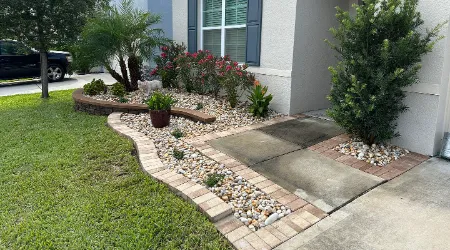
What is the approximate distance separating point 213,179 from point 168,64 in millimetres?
4861

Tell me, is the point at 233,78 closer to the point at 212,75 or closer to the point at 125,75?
the point at 212,75

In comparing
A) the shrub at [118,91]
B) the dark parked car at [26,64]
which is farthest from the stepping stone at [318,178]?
the dark parked car at [26,64]

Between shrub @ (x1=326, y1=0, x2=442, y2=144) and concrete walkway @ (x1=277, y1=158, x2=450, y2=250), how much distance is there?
883mm

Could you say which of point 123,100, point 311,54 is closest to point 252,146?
point 311,54

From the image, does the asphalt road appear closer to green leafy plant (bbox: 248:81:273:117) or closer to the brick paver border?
green leafy plant (bbox: 248:81:273:117)

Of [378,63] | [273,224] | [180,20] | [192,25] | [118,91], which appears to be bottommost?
[273,224]

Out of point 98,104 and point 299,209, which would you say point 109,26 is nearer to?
point 98,104

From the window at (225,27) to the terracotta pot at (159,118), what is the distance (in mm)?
2346

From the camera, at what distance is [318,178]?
3.41 metres

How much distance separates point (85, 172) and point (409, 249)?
320 centimetres

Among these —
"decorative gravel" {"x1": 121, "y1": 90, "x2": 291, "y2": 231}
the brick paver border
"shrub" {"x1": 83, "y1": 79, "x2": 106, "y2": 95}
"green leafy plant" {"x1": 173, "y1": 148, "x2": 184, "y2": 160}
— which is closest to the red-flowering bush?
"decorative gravel" {"x1": 121, "y1": 90, "x2": 291, "y2": 231}

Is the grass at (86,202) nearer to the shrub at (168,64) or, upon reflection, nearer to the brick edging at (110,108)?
the brick edging at (110,108)

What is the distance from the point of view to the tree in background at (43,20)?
682 cm

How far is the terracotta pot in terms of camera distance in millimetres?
4975
